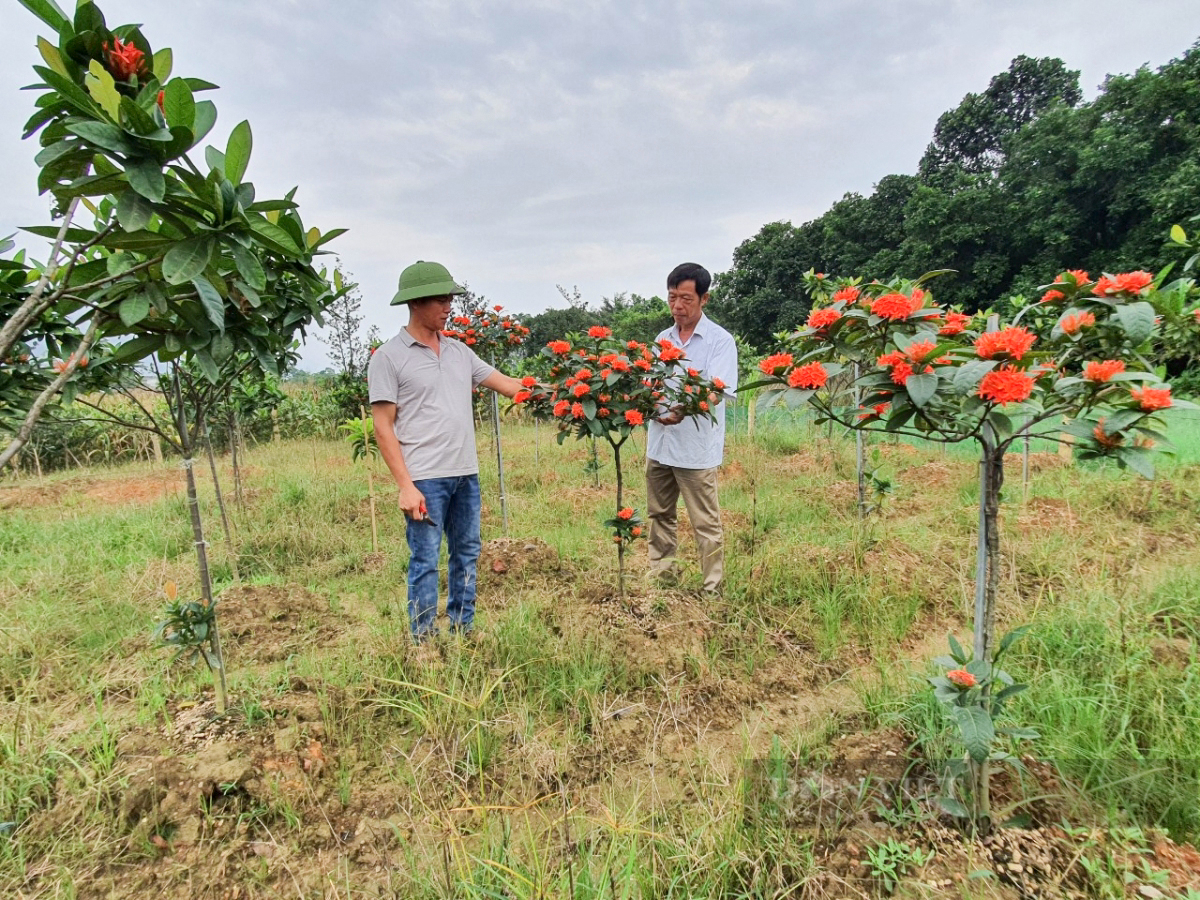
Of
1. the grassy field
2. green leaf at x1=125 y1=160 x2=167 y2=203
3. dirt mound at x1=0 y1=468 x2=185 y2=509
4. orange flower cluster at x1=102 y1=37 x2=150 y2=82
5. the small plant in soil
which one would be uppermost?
orange flower cluster at x1=102 y1=37 x2=150 y2=82

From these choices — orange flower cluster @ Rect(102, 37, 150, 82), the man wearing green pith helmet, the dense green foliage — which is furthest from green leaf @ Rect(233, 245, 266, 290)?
the dense green foliage

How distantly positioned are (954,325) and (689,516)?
1764mm

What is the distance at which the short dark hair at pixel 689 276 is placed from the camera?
2.73 m

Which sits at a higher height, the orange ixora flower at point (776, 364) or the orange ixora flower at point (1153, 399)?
the orange ixora flower at point (776, 364)

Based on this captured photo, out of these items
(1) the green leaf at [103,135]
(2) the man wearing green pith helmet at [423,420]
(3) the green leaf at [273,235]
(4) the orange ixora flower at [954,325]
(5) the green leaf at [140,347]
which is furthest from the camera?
(2) the man wearing green pith helmet at [423,420]

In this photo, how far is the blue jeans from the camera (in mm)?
2340

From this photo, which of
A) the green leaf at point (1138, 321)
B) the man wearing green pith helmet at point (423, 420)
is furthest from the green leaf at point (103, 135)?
the green leaf at point (1138, 321)

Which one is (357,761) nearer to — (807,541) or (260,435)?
(807,541)

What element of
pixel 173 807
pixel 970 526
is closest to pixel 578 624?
pixel 173 807

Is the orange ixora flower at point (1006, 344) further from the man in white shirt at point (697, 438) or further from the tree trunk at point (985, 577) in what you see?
the man in white shirt at point (697, 438)

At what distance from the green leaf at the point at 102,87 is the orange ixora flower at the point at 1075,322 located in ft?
6.39

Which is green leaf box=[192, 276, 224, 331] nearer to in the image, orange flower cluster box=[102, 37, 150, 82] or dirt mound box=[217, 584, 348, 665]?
orange flower cluster box=[102, 37, 150, 82]

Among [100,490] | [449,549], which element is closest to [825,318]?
[449,549]

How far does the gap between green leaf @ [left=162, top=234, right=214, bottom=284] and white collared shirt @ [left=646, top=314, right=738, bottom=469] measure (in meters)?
2.02
